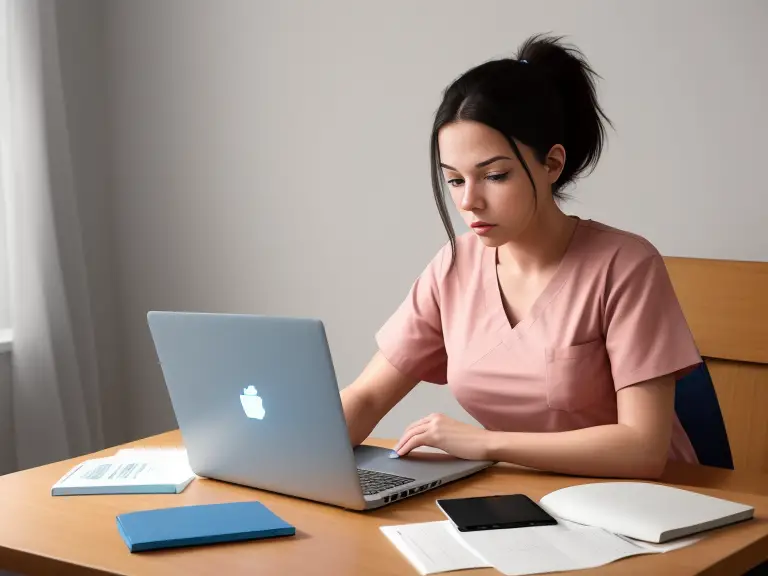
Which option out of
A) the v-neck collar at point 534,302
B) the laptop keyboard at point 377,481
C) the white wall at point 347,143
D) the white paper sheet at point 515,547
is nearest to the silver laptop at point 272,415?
the laptop keyboard at point 377,481

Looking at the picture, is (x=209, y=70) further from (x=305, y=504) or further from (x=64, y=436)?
(x=305, y=504)

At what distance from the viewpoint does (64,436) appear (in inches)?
109

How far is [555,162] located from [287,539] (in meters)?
0.78

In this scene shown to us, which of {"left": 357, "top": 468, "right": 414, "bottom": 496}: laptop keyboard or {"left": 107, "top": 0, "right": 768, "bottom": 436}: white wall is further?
{"left": 107, "top": 0, "right": 768, "bottom": 436}: white wall

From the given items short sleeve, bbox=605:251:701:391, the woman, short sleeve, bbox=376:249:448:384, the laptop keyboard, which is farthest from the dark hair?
the laptop keyboard

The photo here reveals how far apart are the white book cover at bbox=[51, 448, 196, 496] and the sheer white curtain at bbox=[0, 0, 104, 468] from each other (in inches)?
48.9

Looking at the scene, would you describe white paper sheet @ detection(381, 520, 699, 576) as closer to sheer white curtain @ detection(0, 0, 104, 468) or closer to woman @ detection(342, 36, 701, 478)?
woman @ detection(342, 36, 701, 478)

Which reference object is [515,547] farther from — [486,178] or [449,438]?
[486,178]

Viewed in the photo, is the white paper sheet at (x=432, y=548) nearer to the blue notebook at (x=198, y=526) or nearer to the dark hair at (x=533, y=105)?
the blue notebook at (x=198, y=526)

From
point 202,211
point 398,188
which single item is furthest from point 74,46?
point 398,188

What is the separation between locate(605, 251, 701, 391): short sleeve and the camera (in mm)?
1503

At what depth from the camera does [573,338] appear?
1.58 meters

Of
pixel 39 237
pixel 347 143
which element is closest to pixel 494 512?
pixel 347 143

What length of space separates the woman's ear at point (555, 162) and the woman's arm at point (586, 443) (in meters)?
0.37
